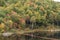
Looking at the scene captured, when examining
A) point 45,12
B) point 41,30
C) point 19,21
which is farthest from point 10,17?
point 45,12

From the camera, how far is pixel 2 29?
121ft

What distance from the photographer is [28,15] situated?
43.0m

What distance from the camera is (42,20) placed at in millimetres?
43938

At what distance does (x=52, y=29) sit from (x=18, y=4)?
7160 mm

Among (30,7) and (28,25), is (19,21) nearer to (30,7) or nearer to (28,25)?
(28,25)

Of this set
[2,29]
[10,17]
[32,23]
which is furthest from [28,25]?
[2,29]

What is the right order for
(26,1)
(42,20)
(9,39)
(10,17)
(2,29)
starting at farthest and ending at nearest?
1. (26,1)
2. (42,20)
3. (10,17)
4. (2,29)
5. (9,39)

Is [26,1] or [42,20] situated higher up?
[26,1]

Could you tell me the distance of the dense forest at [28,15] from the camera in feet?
131

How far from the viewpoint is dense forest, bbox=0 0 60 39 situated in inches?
1566

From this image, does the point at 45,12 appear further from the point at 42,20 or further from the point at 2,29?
the point at 2,29

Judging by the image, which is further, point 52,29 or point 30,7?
point 30,7

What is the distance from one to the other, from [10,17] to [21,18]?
7.34 feet

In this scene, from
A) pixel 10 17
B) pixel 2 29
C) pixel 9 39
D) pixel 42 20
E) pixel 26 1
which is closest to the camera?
pixel 9 39
